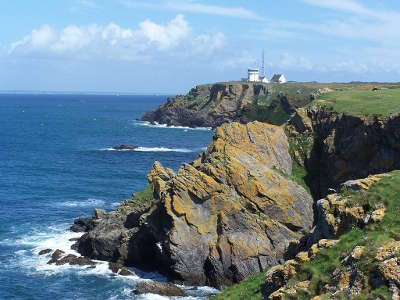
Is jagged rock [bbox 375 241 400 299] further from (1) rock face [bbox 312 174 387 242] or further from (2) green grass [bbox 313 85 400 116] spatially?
(2) green grass [bbox 313 85 400 116]

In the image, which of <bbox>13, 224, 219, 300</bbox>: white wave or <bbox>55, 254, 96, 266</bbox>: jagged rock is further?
<bbox>55, 254, 96, 266</bbox>: jagged rock

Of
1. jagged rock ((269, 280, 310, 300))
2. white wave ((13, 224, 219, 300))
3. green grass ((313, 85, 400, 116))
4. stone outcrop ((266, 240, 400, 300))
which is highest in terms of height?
green grass ((313, 85, 400, 116))

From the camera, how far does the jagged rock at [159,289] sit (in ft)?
150

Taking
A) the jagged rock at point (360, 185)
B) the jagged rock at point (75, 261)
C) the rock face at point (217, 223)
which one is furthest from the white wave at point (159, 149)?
the jagged rock at point (360, 185)

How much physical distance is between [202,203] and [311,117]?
69.9 feet

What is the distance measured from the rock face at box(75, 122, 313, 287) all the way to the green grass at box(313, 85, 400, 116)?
11246 mm

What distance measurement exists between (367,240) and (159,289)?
1036 inches

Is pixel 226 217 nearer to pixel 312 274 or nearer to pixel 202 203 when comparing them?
pixel 202 203

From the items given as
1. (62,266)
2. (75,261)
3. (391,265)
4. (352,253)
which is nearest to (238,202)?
(75,261)

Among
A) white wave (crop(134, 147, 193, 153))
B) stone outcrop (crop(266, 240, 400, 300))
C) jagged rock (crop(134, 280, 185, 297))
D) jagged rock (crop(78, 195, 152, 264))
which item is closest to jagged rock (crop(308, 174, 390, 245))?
stone outcrop (crop(266, 240, 400, 300))

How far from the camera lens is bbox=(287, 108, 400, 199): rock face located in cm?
5403

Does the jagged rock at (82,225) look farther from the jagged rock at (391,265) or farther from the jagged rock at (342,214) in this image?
the jagged rock at (391,265)

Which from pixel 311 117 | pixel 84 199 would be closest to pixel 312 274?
pixel 311 117

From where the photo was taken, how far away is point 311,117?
64.9 meters
